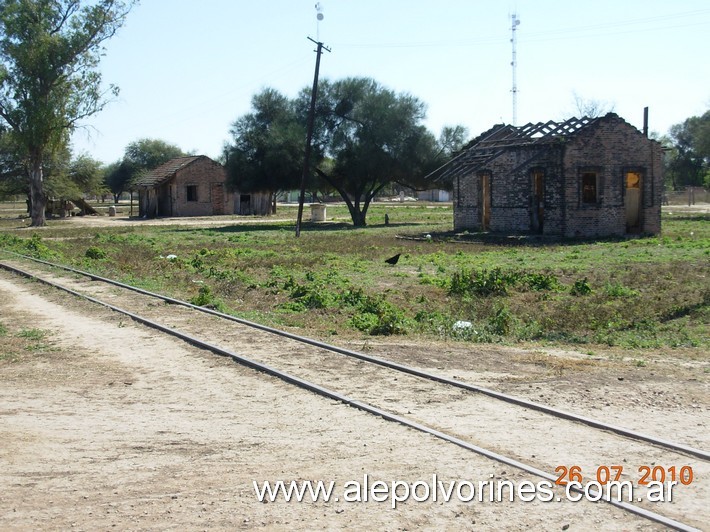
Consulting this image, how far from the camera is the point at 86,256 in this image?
28.4 m

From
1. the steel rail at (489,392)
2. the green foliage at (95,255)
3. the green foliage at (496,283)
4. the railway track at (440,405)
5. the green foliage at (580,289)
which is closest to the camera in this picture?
the railway track at (440,405)

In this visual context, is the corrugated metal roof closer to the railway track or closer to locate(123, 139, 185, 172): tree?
locate(123, 139, 185, 172): tree

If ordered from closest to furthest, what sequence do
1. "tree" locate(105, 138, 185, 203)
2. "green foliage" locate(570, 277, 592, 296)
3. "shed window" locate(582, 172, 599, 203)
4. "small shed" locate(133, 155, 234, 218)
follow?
"green foliage" locate(570, 277, 592, 296)
"shed window" locate(582, 172, 599, 203)
"small shed" locate(133, 155, 234, 218)
"tree" locate(105, 138, 185, 203)

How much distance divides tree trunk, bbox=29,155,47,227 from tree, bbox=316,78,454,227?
17.9 metres

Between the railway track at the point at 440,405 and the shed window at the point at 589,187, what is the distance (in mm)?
24251

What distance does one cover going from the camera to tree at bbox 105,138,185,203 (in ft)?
353

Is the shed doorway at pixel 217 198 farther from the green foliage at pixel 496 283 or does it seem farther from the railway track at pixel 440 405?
the railway track at pixel 440 405

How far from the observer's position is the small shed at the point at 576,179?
1361 inches

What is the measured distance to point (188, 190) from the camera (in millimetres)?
66875

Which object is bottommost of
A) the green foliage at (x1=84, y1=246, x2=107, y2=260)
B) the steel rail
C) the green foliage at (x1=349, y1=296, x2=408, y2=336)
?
the steel rail

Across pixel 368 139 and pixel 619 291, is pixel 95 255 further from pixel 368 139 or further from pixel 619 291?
pixel 368 139

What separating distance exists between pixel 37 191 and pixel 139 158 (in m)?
55.9
